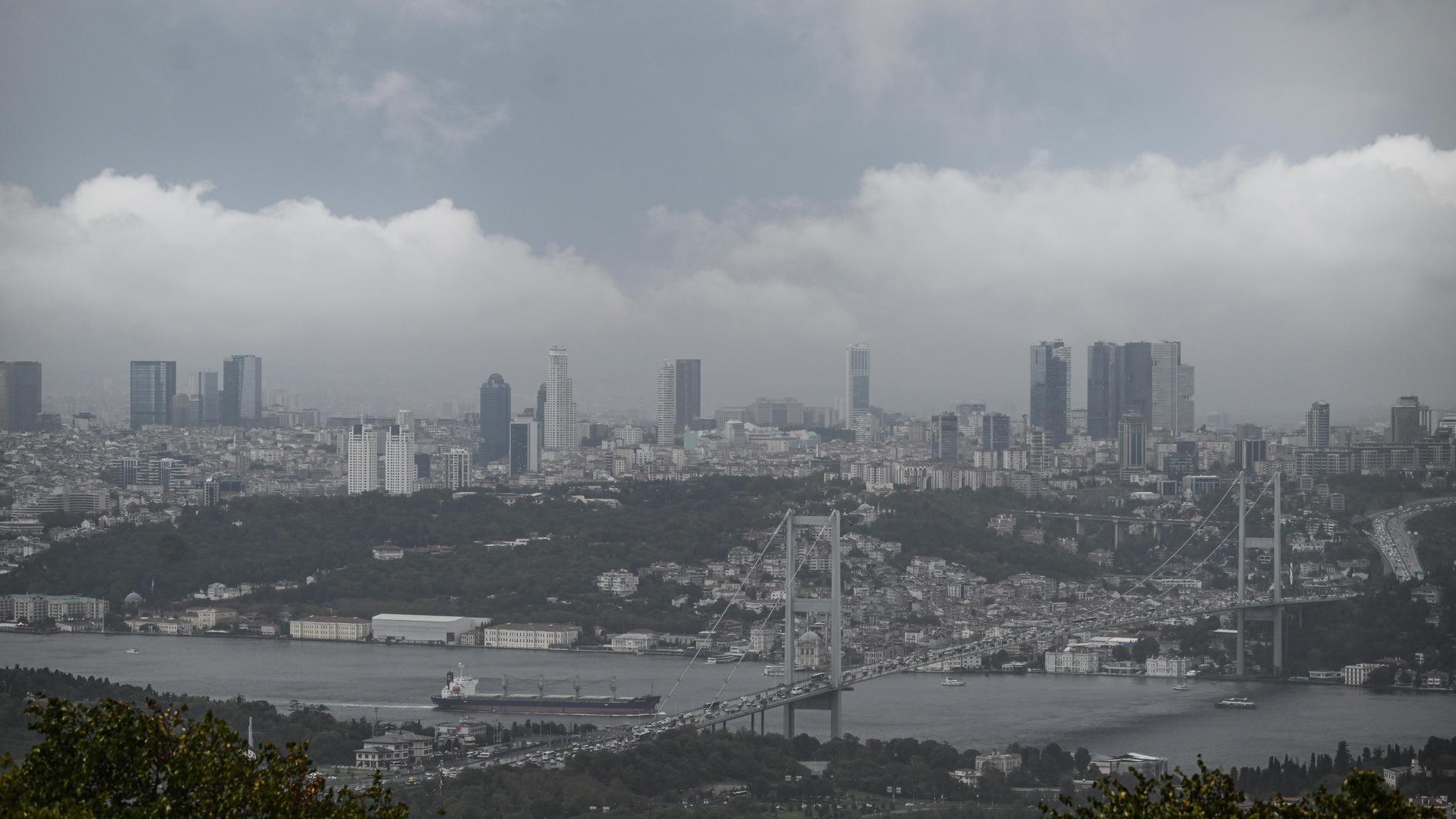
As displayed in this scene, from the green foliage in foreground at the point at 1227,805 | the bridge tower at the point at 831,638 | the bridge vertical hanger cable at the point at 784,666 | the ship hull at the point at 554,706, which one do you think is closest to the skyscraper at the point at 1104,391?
the bridge vertical hanger cable at the point at 784,666

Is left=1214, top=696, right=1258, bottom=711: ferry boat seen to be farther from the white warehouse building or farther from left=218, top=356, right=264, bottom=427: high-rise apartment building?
left=218, top=356, right=264, bottom=427: high-rise apartment building

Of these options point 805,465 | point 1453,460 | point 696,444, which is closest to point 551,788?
point 1453,460

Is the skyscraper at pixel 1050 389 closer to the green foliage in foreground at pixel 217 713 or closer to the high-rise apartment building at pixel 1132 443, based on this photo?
the high-rise apartment building at pixel 1132 443

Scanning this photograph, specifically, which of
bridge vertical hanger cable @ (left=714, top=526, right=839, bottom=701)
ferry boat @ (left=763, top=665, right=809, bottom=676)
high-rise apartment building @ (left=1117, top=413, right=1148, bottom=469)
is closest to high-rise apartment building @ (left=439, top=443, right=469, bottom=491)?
bridge vertical hanger cable @ (left=714, top=526, right=839, bottom=701)

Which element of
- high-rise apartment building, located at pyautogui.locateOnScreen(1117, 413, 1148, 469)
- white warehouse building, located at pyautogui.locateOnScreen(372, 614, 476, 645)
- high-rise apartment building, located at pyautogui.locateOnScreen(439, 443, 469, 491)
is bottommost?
white warehouse building, located at pyautogui.locateOnScreen(372, 614, 476, 645)

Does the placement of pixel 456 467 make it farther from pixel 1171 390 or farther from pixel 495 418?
pixel 1171 390

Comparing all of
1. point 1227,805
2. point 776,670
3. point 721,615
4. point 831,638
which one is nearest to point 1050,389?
point 721,615
